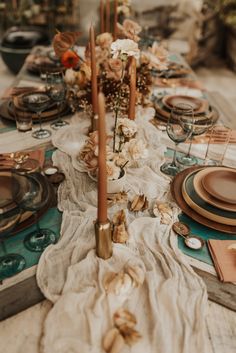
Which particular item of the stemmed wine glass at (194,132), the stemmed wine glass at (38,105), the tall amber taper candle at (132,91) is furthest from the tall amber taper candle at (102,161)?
the stemmed wine glass at (38,105)

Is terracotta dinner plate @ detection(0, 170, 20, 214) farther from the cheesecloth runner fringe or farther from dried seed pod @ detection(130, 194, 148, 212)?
dried seed pod @ detection(130, 194, 148, 212)

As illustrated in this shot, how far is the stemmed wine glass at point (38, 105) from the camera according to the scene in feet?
4.73

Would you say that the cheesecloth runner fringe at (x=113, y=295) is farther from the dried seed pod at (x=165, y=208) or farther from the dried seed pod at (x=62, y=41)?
the dried seed pod at (x=62, y=41)

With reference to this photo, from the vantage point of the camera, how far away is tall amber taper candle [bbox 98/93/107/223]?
2.08 ft

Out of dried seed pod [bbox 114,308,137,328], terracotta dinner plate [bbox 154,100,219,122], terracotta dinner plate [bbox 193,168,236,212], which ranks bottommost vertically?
dried seed pod [bbox 114,308,137,328]

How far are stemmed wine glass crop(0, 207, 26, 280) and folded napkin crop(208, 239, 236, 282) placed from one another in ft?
1.77

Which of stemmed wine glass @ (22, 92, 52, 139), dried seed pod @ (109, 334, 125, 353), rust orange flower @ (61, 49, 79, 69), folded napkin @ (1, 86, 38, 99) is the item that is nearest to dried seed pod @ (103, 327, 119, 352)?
dried seed pod @ (109, 334, 125, 353)

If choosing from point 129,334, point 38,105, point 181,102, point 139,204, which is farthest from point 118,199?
Answer: point 181,102

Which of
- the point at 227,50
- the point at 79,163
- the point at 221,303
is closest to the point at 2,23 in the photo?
the point at 227,50

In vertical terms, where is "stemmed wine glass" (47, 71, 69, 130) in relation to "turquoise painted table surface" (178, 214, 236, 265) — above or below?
above

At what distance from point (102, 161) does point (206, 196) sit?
0.48 metres

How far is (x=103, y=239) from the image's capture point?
82 cm

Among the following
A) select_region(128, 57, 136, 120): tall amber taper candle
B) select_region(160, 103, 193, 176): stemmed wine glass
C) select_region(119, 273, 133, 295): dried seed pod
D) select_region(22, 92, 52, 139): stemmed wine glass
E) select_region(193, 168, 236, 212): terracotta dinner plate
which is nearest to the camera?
select_region(119, 273, 133, 295): dried seed pod

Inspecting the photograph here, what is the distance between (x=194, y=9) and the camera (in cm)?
458
